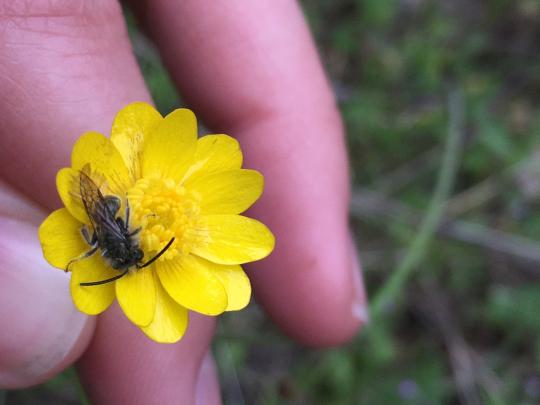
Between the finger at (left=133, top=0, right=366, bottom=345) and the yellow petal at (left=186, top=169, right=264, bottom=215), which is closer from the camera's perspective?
the yellow petal at (left=186, top=169, right=264, bottom=215)

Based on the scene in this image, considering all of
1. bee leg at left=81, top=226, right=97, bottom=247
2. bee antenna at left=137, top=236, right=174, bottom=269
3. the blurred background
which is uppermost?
bee leg at left=81, top=226, right=97, bottom=247

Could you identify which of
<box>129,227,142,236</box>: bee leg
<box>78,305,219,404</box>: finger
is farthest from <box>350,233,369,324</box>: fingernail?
<box>129,227,142,236</box>: bee leg

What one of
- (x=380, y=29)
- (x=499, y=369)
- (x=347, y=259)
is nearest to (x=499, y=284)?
(x=499, y=369)

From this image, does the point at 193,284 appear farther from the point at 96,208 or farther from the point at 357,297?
the point at 357,297

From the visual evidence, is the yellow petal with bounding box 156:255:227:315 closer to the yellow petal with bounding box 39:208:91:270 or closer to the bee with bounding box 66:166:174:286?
the bee with bounding box 66:166:174:286

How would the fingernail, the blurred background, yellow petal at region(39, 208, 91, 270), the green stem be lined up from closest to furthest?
yellow petal at region(39, 208, 91, 270) < the fingernail < the green stem < the blurred background

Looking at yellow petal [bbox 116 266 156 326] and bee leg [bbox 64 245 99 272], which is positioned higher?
bee leg [bbox 64 245 99 272]

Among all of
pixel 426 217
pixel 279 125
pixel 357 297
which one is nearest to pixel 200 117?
pixel 279 125
